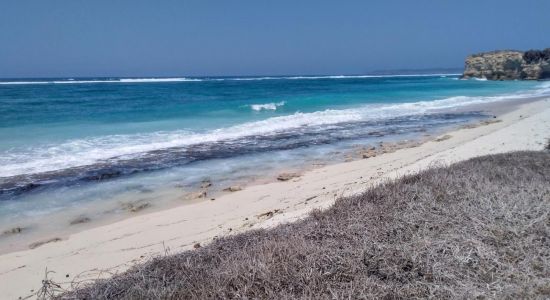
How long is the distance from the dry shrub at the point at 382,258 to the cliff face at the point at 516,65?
8353 cm

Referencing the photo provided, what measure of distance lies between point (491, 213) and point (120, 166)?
9.62m

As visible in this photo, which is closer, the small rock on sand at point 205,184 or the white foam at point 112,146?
the small rock on sand at point 205,184

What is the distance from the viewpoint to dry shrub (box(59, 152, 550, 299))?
108 inches

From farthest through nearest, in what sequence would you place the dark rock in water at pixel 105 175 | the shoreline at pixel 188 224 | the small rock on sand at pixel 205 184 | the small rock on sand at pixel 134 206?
the dark rock in water at pixel 105 175 → the small rock on sand at pixel 205 184 → the small rock on sand at pixel 134 206 → the shoreline at pixel 188 224

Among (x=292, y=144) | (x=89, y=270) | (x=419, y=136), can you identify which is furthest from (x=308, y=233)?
(x=419, y=136)

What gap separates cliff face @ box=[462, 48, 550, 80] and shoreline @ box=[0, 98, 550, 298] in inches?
2992

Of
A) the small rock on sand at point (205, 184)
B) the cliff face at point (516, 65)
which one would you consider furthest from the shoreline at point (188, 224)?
the cliff face at point (516, 65)

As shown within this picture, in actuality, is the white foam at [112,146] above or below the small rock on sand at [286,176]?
above

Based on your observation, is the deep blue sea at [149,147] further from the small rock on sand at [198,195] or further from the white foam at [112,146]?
the small rock on sand at [198,195]

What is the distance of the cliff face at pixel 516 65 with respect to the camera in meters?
72.1

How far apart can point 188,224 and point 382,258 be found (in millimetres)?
4449

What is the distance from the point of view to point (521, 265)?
2938mm

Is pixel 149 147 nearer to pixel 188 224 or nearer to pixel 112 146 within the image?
pixel 112 146

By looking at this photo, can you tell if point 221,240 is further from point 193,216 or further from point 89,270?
point 193,216
